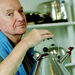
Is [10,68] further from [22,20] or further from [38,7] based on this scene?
[38,7]

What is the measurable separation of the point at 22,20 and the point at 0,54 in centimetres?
21

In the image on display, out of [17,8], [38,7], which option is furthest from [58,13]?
[17,8]

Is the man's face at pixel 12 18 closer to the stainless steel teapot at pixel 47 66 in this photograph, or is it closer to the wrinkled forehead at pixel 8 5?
the wrinkled forehead at pixel 8 5

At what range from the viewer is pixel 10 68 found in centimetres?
61

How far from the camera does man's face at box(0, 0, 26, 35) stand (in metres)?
0.85

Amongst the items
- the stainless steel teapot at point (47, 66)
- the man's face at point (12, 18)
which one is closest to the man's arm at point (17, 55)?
the stainless steel teapot at point (47, 66)

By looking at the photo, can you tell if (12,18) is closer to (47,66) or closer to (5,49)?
(5,49)

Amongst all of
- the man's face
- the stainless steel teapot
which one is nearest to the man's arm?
the stainless steel teapot

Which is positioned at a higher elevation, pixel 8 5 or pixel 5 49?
pixel 8 5

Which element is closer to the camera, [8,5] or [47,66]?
[47,66]

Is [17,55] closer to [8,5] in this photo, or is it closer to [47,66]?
[47,66]

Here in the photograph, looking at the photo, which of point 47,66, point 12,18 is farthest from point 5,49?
point 47,66

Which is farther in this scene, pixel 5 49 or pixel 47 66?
pixel 5 49

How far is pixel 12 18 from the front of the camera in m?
0.87
